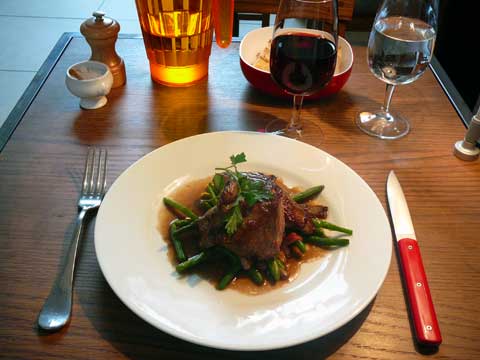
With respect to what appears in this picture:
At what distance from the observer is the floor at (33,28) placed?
287cm

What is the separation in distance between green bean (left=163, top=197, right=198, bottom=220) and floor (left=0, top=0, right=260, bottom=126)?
6.74ft

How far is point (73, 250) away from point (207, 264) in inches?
10.0

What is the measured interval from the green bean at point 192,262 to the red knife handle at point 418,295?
0.37 metres

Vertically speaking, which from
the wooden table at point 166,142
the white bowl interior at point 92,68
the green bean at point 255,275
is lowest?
the wooden table at point 166,142

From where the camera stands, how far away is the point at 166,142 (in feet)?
3.81

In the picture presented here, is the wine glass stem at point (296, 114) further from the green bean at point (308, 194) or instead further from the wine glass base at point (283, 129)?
the green bean at point (308, 194)

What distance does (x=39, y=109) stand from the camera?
1258 millimetres

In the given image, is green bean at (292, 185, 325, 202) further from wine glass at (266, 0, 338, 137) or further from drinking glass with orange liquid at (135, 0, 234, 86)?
drinking glass with orange liquid at (135, 0, 234, 86)

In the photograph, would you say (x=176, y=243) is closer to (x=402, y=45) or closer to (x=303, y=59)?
(x=303, y=59)

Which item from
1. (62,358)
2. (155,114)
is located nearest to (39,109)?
(155,114)

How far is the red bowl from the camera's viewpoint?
1271mm

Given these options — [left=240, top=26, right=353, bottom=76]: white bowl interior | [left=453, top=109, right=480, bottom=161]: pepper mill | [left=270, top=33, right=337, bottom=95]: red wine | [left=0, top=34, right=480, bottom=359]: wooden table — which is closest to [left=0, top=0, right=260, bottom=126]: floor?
[left=0, top=34, right=480, bottom=359]: wooden table

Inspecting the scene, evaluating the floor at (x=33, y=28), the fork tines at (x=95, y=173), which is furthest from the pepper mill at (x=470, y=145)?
the floor at (x=33, y=28)

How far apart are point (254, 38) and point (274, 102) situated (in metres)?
0.24
